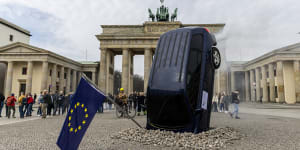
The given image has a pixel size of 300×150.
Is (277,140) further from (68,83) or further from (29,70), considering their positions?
(68,83)

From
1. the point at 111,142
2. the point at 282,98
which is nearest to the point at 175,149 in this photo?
the point at 111,142

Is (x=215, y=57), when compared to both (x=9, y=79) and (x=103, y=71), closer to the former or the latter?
(x=103, y=71)

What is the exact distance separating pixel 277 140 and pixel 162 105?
404 centimetres

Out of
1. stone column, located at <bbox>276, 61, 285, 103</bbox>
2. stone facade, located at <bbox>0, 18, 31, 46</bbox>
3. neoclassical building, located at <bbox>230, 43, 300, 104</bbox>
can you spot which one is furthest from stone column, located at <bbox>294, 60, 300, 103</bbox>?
stone facade, located at <bbox>0, 18, 31, 46</bbox>

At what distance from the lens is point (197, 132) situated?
6.36 metres

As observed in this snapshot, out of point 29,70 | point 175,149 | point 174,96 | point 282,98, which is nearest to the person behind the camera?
point 175,149

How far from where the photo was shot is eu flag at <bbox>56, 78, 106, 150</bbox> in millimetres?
3846

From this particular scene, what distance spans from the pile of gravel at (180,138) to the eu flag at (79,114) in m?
2.36

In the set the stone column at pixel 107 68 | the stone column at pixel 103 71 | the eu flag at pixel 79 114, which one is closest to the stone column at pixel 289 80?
the stone column at pixel 107 68

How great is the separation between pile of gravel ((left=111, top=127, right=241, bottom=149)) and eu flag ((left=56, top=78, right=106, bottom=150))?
2.36 m

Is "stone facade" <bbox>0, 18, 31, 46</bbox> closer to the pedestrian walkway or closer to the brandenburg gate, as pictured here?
the brandenburg gate

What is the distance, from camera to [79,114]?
3.98m

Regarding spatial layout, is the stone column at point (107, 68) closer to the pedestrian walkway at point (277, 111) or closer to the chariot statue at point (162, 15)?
the chariot statue at point (162, 15)

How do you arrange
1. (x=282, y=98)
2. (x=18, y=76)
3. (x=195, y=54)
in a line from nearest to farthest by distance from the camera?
(x=195, y=54), (x=282, y=98), (x=18, y=76)
